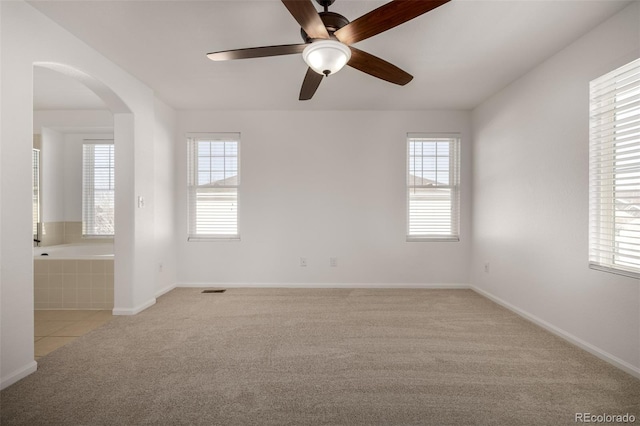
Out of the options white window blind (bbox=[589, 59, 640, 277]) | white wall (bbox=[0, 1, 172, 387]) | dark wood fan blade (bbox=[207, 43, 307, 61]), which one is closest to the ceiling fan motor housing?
dark wood fan blade (bbox=[207, 43, 307, 61])

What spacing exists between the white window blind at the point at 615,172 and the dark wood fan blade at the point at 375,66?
60.9 inches

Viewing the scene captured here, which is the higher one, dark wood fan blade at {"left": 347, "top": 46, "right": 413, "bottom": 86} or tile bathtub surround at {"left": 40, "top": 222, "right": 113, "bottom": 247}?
dark wood fan blade at {"left": 347, "top": 46, "right": 413, "bottom": 86}

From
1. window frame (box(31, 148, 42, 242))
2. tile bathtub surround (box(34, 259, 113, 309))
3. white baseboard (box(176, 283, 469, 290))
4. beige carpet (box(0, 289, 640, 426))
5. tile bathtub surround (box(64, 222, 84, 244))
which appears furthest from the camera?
tile bathtub surround (box(64, 222, 84, 244))

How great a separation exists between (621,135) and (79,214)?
21.7 ft

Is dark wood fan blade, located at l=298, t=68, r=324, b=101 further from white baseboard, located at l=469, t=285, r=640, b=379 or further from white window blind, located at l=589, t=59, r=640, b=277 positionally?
white baseboard, located at l=469, t=285, r=640, b=379

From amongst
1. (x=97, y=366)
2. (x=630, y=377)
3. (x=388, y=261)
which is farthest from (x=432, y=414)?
(x=388, y=261)

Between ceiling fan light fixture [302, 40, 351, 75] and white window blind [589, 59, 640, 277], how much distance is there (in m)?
2.06

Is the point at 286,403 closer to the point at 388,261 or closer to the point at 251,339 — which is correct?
the point at 251,339

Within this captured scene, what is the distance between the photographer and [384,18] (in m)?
1.59

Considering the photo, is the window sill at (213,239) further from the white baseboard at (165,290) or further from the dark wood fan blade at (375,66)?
the dark wood fan blade at (375,66)

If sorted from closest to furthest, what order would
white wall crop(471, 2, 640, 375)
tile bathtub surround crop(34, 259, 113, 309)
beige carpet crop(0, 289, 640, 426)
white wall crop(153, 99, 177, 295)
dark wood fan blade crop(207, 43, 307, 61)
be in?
beige carpet crop(0, 289, 640, 426) → dark wood fan blade crop(207, 43, 307, 61) → white wall crop(471, 2, 640, 375) → tile bathtub surround crop(34, 259, 113, 309) → white wall crop(153, 99, 177, 295)

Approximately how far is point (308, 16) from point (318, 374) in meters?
2.20

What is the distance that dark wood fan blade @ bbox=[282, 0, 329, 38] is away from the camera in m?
1.44

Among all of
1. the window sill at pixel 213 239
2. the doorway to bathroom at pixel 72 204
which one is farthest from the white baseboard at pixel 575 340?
the doorway to bathroom at pixel 72 204
